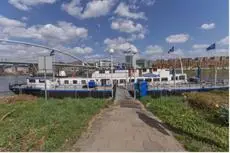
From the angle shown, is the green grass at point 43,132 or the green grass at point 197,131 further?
the green grass at point 43,132

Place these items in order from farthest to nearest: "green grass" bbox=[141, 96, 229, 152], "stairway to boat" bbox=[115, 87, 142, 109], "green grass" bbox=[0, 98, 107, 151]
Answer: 1. "stairway to boat" bbox=[115, 87, 142, 109]
2. "green grass" bbox=[0, 98, 107, 151]
3. "green grass" bbox=[141, 96, 229, 152]

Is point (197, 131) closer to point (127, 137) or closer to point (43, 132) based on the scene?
point (127, 137)

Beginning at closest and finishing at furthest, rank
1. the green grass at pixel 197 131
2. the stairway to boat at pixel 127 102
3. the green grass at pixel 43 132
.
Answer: the green grass at pixel 197 131 → the green grass at pixel 43 132 → the stairway to boat at pixel 127 102

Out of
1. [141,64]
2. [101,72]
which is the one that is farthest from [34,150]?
[141,64]

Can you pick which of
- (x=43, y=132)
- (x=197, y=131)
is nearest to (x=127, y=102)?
(x=197, y=131)

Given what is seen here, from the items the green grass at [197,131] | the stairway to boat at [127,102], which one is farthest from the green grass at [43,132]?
the stairway to boat at [127,102]

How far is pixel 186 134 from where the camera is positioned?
6.23 metres

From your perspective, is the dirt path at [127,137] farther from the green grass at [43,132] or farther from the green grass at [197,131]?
the green grass at [43,132]

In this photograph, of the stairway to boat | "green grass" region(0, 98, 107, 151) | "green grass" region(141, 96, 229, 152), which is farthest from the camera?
the stairway to boat

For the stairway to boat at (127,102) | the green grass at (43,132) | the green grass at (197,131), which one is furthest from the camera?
the stairway to boat at (127,102)

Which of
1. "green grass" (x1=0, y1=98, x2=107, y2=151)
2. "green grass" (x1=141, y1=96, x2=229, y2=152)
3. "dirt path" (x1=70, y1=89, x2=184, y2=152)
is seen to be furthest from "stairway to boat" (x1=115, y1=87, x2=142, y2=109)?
"dirt path" (x1=70, y1=89, x2=184, y2=152)

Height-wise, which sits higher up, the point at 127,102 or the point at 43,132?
the point at 43,132

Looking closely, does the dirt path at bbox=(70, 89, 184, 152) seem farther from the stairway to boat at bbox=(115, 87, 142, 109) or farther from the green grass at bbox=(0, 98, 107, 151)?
the stairway to boat at bbox=(115, 87, 142, 109)

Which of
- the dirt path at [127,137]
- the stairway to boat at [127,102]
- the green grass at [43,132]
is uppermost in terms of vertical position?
the green grass at [43,132]
